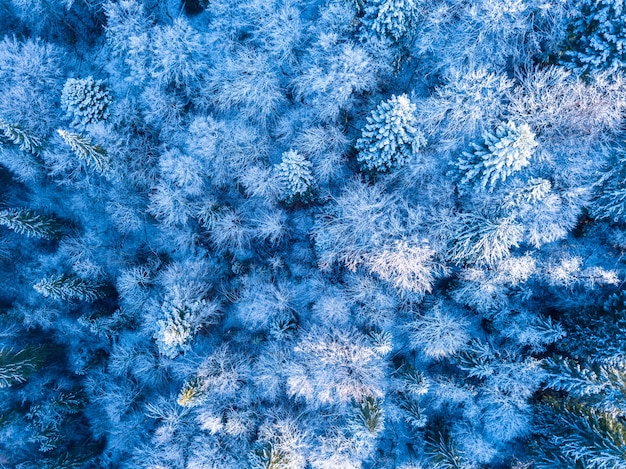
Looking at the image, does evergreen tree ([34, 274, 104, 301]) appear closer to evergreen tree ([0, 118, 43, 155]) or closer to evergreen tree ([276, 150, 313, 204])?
evergreen tree ([0, 118, 43, 155])

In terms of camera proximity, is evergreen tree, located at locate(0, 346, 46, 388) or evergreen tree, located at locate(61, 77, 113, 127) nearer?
evergreen tree, located at locate(61, 77, 113, 127)

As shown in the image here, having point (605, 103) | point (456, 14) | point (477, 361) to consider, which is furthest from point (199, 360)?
point (605, 103)

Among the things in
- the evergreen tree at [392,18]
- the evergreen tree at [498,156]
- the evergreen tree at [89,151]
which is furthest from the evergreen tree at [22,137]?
the evergreen tree at [498,156]

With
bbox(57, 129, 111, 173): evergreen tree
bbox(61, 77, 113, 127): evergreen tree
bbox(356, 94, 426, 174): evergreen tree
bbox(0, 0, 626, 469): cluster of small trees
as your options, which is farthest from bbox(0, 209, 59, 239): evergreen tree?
bbox(356, 94, 426, 174): evergreen tree

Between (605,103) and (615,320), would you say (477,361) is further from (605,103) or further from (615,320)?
(605,103)

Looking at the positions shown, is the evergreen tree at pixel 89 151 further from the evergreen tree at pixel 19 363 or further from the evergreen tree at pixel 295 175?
the evergreen tree at pixel 19 363

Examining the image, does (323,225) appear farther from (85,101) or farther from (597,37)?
(597,37)
